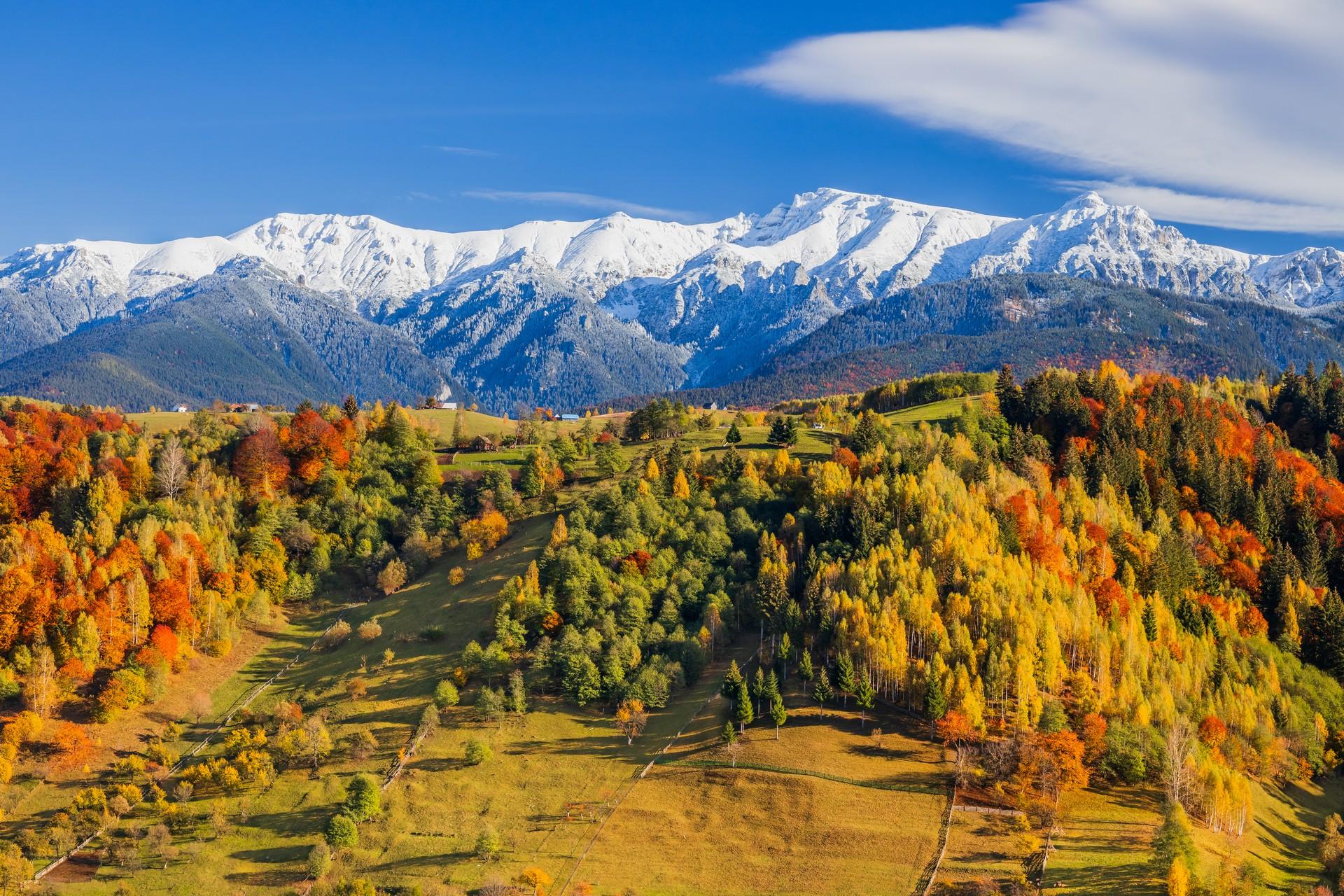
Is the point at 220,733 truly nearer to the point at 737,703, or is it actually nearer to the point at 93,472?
the point at 737,703

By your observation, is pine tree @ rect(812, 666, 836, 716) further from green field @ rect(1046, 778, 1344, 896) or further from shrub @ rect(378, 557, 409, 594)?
shrub @ rect(378, 557, 409, 594)

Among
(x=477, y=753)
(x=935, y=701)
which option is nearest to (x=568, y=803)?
(x=477, y=753)

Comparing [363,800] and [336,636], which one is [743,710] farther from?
[336,636]

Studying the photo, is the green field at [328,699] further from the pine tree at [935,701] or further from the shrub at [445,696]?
the pine tree at [935,701]

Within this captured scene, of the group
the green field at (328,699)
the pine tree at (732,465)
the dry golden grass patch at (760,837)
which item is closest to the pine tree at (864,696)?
the dry golden grass patch at (760,837)

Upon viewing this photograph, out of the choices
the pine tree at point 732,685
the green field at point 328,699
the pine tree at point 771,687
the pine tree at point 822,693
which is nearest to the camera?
the green field at point 328,699
